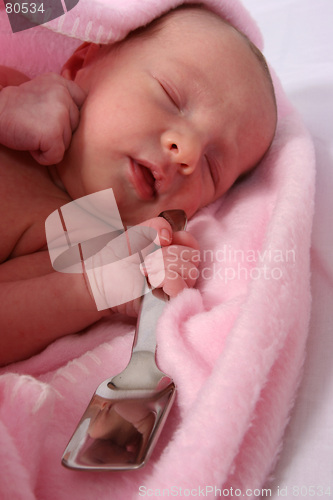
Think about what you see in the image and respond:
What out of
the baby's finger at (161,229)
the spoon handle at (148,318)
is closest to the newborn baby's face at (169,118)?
the baby's finger at (161,229)

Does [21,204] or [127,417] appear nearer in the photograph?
[127,417]

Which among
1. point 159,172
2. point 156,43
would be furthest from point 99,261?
point 156,43

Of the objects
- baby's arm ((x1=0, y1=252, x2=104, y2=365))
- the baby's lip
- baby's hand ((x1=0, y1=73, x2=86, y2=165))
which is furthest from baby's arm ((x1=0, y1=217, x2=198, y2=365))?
baby's hand ((x1=0, y1=73, x2=86, y2=165))

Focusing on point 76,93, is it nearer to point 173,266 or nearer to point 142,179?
point 142,179

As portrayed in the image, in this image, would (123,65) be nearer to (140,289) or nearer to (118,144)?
(118,144)

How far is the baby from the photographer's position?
0.76 metres

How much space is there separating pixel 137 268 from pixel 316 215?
0.39 meters

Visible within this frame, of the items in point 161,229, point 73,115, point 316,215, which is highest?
point 73,115

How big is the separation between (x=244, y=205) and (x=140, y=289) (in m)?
0.35

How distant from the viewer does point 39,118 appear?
80 cm

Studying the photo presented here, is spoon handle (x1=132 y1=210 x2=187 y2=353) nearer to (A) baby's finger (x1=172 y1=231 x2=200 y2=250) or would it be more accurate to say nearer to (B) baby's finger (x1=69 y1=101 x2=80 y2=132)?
(A) baby's finger (x1=172 y1=231 x2=200 y2=250)

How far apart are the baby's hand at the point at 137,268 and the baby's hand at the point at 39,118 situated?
0.68ft

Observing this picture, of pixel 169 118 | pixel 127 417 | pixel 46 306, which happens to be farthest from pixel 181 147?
pixel 127 417

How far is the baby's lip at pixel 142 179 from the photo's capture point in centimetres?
82
